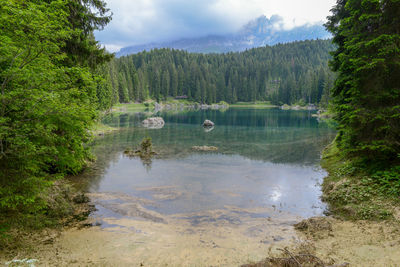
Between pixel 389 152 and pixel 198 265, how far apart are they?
469 inches

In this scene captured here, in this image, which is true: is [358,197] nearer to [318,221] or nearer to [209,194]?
[318,221]

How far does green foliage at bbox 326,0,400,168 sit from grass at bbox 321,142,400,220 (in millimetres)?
1193

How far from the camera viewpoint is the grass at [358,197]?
10.8 m

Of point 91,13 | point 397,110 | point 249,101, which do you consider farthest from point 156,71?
point 397,110

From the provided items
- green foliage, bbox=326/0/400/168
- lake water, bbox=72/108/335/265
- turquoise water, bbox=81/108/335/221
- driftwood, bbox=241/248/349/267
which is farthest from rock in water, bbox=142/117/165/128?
driftwood, bbox=241/248/349/267

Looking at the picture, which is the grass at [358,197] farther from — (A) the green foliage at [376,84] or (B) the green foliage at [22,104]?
(B) the green foliage at [22,104]

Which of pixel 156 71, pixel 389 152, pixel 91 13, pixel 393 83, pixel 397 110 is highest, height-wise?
pixel 156 71

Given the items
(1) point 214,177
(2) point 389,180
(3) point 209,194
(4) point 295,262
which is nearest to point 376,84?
(2) point 389,180

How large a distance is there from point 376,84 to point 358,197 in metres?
6.01

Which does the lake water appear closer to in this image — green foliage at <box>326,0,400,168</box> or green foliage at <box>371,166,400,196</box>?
green foliage at <box>371,166,400,196</box>

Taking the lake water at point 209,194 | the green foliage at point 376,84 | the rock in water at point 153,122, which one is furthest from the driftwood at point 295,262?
the rock in water at point 153,122

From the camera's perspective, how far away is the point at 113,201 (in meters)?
14.8

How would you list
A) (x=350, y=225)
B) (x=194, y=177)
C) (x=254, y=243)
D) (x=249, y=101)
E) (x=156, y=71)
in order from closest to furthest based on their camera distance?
(x=254, y=243) → (x=350, y=225) → (x=194, y=177) → (x=156, y=71) → (x=249, y=101)

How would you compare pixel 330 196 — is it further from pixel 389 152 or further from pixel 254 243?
pixel 254 243
